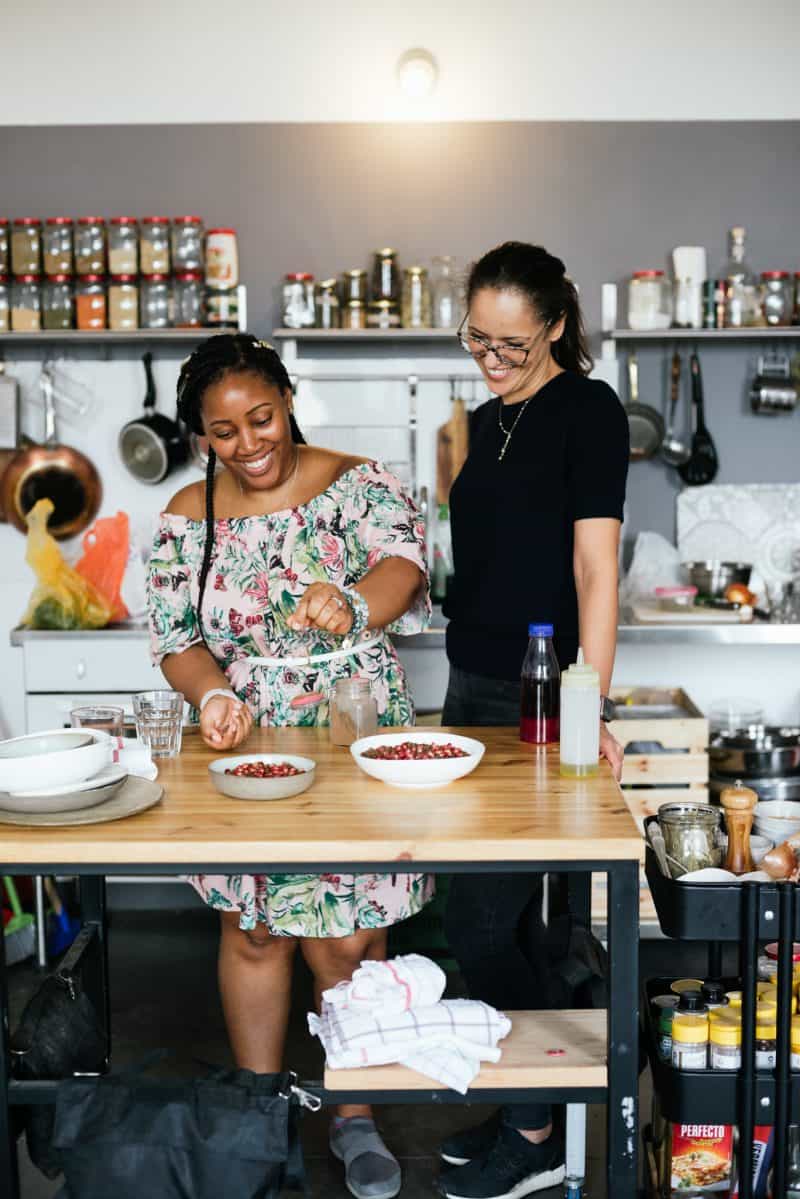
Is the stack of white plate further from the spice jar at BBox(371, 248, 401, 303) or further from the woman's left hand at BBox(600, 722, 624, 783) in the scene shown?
the spice jar at BBox(371, 248, 401, 303)

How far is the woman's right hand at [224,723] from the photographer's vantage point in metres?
2.17

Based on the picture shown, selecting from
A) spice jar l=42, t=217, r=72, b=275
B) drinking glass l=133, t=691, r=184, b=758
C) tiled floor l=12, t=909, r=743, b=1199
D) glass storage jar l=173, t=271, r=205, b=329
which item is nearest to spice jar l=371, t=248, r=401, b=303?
glass storage jar l=173, t=271, r=205, b=329

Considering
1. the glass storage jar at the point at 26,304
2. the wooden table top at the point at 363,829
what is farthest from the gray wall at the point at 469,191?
the wooden table top at the point at 363,829

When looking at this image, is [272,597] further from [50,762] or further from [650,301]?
[650,301]

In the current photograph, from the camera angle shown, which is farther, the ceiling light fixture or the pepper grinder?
the ceiling light fixture

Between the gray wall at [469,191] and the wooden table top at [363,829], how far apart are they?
259 cm

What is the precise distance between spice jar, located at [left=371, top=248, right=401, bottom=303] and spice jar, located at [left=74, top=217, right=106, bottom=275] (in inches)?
34.5

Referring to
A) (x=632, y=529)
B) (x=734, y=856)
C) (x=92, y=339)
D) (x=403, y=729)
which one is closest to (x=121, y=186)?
(x=92, y=339)

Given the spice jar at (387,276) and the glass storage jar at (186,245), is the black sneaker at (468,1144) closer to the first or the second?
the spice jar at (387,276)

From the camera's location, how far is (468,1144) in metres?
2.55

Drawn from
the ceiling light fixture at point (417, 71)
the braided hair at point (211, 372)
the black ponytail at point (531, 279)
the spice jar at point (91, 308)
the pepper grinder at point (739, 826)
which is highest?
the ceiling light fixture at point (417, 71)

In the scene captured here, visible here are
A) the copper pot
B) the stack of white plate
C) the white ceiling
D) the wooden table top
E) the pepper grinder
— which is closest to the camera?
the wooden table top

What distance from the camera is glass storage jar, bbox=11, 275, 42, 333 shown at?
4133 mm

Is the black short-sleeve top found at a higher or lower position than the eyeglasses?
lower
